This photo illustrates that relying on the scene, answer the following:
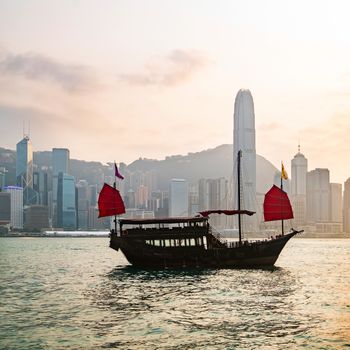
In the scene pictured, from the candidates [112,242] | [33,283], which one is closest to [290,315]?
[33,283]

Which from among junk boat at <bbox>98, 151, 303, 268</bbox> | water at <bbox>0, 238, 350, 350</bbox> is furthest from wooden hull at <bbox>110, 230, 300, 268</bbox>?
water at <bbox>0, 238, 350, 350</bbox>

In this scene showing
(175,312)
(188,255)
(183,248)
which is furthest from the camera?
(183,248)

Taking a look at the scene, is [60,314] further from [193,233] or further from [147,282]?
[193,233]

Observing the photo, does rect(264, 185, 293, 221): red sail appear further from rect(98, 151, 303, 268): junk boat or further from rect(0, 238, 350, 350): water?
rect(0, 238, 350, 350): water

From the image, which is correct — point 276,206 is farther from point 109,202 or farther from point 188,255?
point 109,202

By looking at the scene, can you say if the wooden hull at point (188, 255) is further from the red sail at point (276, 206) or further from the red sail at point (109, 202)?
the red sail at point (109, 202)

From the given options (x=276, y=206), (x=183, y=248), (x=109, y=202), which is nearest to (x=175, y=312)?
(x=183, y=248)

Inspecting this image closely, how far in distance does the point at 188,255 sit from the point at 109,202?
1281 cm

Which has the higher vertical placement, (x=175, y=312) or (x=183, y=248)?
(x=183, y=248)

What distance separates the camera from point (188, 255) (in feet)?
195

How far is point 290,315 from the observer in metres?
32.5

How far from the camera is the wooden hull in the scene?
59.3 m

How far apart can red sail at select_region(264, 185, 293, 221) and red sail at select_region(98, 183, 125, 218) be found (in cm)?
1737

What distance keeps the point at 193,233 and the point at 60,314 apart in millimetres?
27756
